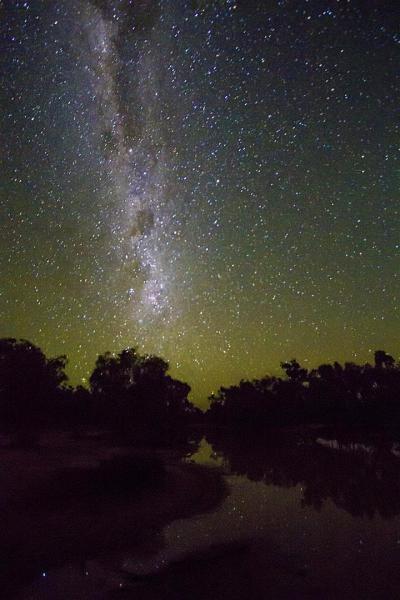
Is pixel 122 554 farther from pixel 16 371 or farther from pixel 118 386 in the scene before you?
pixel 118 386

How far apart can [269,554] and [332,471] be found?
18257mm

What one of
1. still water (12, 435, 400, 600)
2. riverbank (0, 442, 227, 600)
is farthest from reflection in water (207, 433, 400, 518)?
riverbank (0, 442, 227, 600)

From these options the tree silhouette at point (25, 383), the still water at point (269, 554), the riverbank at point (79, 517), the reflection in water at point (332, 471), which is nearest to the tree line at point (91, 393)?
the tree silhouette at point (25, 383)

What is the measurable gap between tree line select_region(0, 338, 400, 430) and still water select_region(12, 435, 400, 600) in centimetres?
3197

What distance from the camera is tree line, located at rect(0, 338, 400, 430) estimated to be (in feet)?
168

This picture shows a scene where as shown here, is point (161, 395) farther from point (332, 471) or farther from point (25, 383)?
point (332, 471)

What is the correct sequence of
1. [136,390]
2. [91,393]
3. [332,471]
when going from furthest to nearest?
1. [91,393]
2. [136,390]
3. [332,471]

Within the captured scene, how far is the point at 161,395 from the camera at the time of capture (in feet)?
192

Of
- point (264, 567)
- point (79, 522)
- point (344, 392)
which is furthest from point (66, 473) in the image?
point (344, 392)

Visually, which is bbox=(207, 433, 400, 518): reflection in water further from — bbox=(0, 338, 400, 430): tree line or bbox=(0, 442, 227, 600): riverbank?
bbox=(0, 338, 400, 430): tree line

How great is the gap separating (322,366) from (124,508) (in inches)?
2641

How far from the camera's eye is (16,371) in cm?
5034

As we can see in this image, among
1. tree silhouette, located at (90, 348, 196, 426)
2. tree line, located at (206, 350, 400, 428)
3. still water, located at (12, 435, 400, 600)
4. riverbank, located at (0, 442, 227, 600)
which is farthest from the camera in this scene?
tree line, located at (206, 350, 400, 428)

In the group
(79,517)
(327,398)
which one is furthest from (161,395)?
(79,517)
